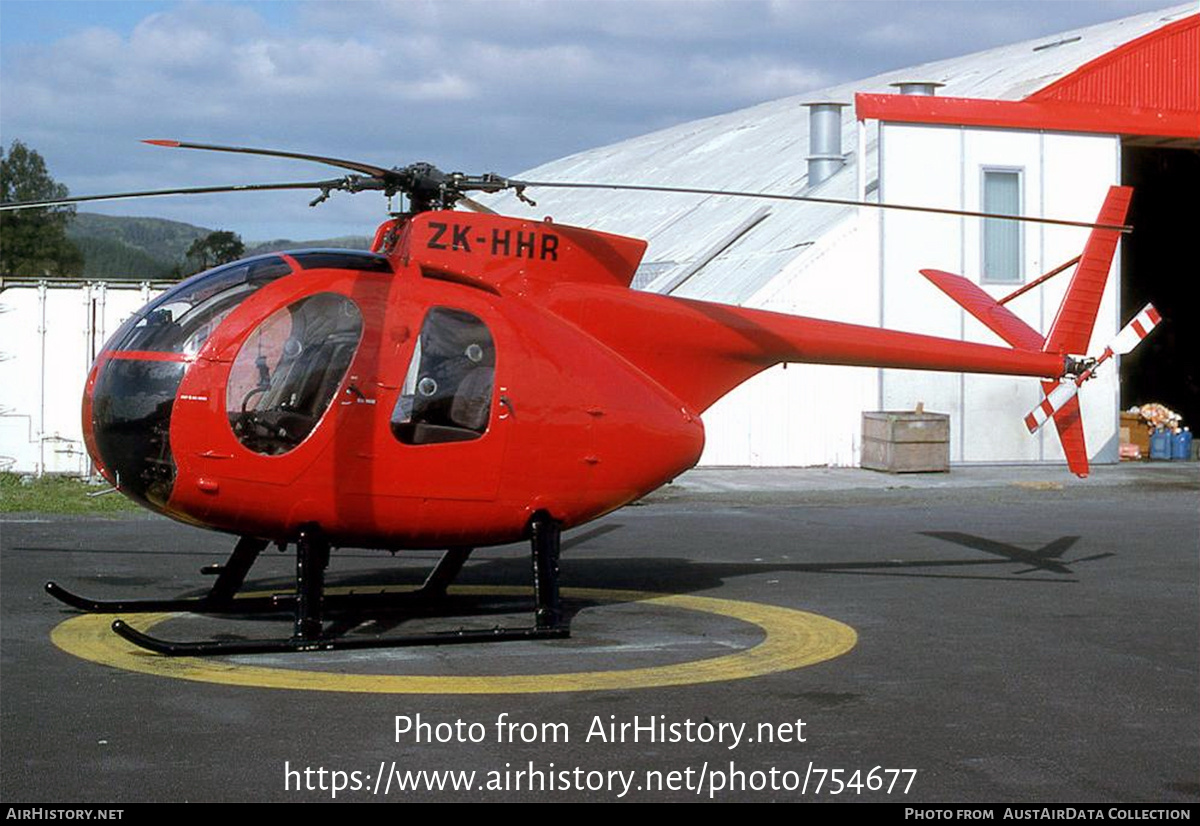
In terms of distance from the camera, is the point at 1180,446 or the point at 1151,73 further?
the point at 1180,446

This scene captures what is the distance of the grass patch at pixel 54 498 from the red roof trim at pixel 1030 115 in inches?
585

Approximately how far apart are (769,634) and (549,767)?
3941mm

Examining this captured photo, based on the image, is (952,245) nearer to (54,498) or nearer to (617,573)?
(617,573)

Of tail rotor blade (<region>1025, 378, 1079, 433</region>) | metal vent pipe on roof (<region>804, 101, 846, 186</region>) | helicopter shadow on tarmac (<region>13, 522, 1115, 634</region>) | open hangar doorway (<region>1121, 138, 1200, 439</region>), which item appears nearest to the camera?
helicopter shadow on tarmac (<region>13, 522, 1115, 634</region>)

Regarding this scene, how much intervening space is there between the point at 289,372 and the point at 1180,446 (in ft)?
79.1

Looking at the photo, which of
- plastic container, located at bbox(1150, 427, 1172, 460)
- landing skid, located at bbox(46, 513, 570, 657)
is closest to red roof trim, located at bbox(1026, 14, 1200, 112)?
plastic container, located at bbox(1150, 427, 1172, 460)

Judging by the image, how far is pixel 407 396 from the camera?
10344mm

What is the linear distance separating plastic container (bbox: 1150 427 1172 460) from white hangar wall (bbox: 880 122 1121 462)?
2261mm

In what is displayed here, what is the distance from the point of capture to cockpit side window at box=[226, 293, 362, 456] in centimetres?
992

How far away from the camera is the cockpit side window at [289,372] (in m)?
9.92

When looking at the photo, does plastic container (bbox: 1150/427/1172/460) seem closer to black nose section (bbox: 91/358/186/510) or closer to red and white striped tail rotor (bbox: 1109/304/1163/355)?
red and white striped tail rotor (bbox: 1109/304/1163/355)

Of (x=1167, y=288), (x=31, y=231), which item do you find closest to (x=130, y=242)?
(x=31, y=231)
